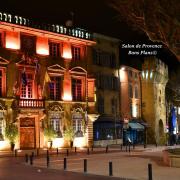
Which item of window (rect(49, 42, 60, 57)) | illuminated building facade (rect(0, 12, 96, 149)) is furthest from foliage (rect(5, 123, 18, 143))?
window (rect(49, 42, 60, 57))

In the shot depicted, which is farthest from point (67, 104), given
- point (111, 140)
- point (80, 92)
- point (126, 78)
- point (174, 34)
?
point (174, 34)

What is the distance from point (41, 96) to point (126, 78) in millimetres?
19758

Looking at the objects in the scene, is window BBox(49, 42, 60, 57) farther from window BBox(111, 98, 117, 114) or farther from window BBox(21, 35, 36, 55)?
window BBox(111, 98, 117, 114)

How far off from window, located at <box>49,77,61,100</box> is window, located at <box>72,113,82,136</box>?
11.0ft

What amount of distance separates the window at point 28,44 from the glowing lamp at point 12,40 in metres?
0.79

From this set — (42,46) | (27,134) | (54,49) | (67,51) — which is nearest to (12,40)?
(42,46)

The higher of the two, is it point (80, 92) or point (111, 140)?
point (80, 92)

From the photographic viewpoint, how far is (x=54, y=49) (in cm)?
5094

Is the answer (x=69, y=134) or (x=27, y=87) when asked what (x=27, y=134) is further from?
(x=69, y=134)

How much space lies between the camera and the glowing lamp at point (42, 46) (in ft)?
160

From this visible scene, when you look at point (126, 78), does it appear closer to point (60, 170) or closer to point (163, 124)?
point (163, 124)

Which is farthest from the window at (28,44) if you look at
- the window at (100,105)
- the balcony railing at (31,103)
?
the window at (100,105)

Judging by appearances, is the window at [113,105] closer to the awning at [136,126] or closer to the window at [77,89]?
the awning at [136,126]

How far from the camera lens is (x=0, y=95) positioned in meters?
45.0
